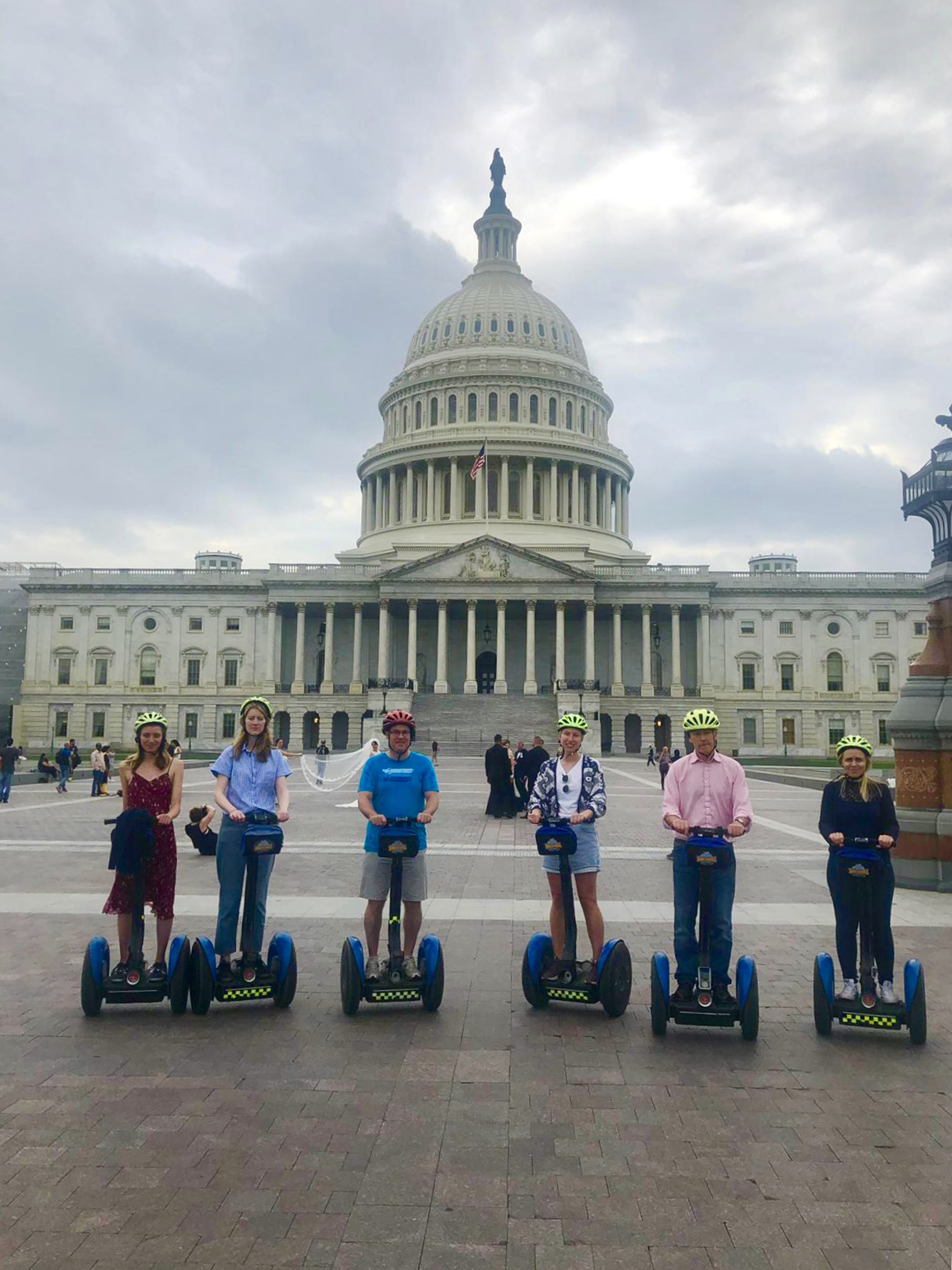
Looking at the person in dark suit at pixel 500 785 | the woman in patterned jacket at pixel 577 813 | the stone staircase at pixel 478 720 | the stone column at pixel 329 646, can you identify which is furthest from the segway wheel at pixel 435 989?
the stone column at pixel 329 646

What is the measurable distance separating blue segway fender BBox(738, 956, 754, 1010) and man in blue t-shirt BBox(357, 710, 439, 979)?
253 cm

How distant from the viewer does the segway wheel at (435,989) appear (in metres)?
8.16

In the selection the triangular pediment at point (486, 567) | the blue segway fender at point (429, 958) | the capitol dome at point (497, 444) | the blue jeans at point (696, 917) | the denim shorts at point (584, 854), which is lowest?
the blue segway fender at point (429, 958)

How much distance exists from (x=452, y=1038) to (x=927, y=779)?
981cm

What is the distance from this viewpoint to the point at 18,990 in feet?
28.6

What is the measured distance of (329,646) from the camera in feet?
273

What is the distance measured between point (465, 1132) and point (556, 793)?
2.85m

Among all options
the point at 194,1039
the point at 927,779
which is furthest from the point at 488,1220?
the point at 927,779

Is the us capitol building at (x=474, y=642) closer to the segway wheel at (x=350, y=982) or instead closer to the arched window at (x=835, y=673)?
the arched window at (x=835, y=673)

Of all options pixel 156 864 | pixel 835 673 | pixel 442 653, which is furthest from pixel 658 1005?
pixel 835 673

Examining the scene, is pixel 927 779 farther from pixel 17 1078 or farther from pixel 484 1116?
pixel 17 1078

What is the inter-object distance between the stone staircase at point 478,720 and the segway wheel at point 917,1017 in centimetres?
5395

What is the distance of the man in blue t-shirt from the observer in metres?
8.12

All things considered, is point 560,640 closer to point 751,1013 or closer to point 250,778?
point 250,778
